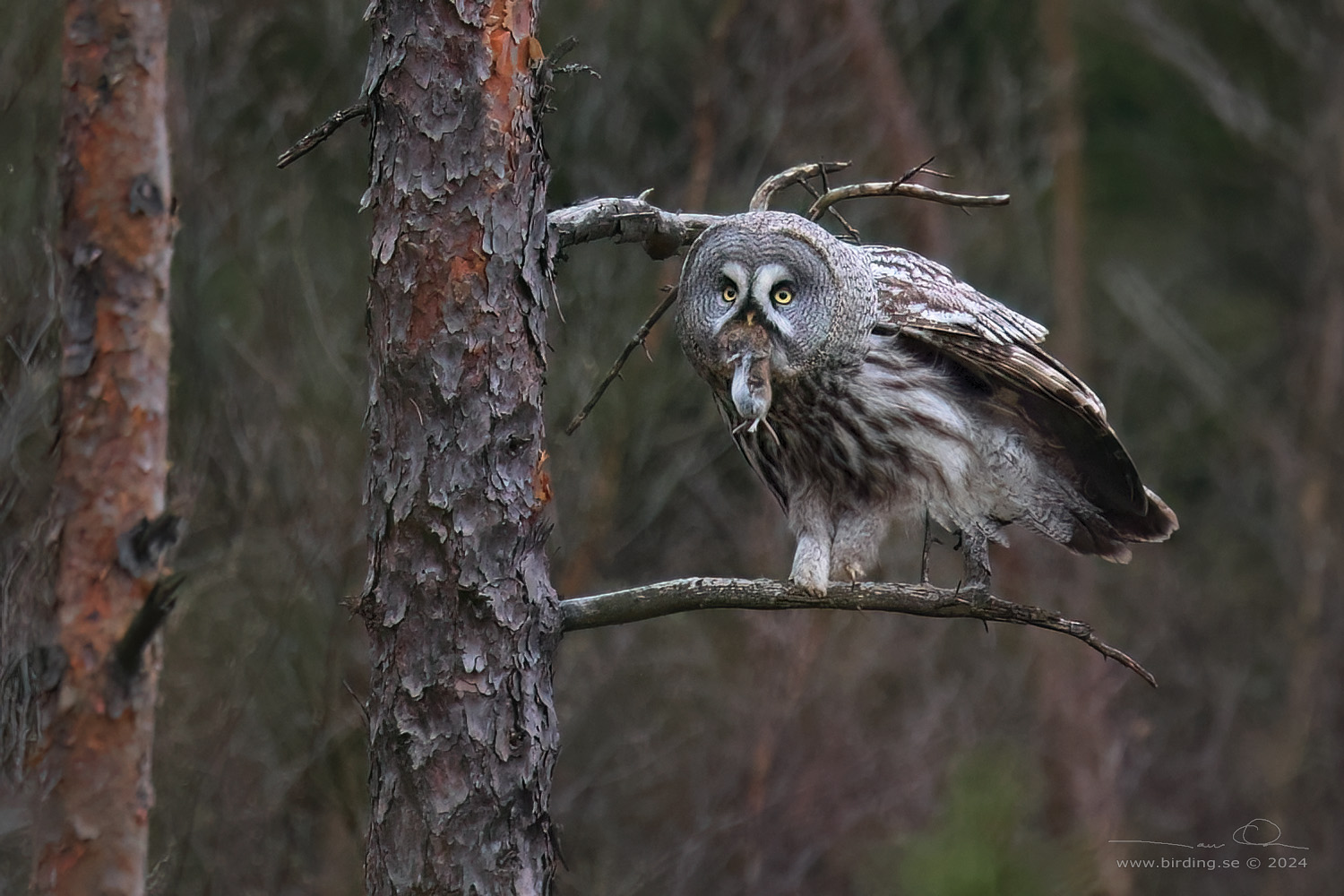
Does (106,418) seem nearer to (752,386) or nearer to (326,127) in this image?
(326,127)

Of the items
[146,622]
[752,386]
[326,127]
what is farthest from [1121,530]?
[146,622]

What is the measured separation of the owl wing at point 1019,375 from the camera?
A: 10.1 ft

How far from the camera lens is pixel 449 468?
99.9 inches

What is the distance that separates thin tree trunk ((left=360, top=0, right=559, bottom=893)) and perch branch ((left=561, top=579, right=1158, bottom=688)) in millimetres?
162

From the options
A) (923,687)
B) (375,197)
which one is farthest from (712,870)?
(375,197)

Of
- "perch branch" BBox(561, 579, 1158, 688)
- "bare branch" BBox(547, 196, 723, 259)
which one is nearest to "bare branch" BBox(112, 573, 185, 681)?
"perch branch" BBox(561, 579, 1158, 688)

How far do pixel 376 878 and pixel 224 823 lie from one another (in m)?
2.82

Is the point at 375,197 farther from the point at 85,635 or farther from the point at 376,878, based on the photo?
the point at 85,635

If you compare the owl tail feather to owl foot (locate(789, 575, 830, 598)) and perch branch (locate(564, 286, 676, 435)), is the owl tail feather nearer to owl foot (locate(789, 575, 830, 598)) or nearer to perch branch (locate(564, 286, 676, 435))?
owl foot (locate(789, 575, 830, 598))

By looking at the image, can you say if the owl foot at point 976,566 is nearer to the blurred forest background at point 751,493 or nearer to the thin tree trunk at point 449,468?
the blurred forest background at point 751,493

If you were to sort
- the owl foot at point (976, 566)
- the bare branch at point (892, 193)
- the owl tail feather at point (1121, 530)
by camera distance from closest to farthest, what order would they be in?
1. the owl foot at point (976, 566)
2. the bare branch at point (892, 193)
3. the owl tail feather at point (1121, 530)

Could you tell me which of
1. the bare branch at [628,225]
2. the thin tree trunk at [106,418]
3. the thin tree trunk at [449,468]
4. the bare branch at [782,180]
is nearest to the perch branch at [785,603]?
the thin tree trunk at [449,468]

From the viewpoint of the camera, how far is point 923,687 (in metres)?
7.30

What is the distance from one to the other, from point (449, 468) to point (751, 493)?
4.67 metres
